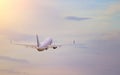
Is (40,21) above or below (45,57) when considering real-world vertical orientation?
above

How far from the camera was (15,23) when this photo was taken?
965 cm

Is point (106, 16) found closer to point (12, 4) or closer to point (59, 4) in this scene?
point (59, 4)

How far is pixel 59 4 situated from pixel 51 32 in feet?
2.23

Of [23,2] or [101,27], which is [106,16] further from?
[23,2]

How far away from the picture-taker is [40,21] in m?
9.79

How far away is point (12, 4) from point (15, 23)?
1.45ft

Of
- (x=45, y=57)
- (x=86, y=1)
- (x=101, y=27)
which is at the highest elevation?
(x=86, y=1)

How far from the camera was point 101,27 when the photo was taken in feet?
32.2

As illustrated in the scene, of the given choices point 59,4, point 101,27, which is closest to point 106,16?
point 101,27

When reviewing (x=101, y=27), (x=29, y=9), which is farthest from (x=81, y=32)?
(x=29, y=9)

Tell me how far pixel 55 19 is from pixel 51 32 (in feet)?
1.06

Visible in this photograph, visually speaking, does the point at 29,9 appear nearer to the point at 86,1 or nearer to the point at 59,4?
the point at 59,4

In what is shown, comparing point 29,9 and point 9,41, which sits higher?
point 29,9

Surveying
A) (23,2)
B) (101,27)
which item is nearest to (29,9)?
(23,2)
